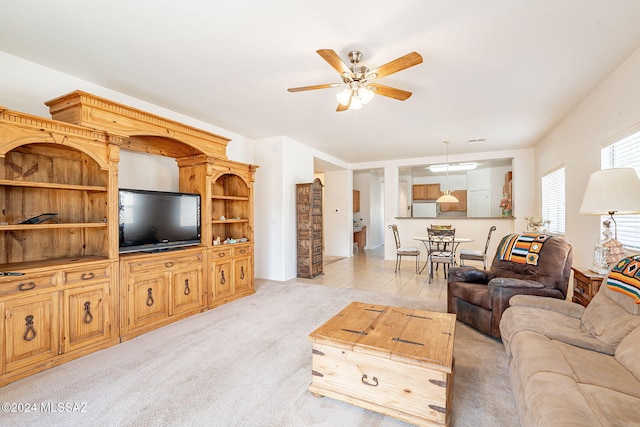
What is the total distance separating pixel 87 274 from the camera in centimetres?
255

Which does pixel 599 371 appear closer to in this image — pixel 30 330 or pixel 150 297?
pixel 150 297

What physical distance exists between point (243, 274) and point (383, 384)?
9.71 ft

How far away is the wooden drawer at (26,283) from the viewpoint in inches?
83.0

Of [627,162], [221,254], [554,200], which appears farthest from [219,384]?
[554,200]

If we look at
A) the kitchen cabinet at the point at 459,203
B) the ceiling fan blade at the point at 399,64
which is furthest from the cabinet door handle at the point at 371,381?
the kitchen cabinet at the point at 459,203

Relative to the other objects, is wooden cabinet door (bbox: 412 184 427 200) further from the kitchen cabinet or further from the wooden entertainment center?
the wooden entertainment center

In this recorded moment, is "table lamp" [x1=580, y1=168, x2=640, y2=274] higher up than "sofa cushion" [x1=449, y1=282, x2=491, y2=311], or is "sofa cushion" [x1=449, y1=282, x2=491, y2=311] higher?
"table lamp" [x1=580, y1=168, x2=640, y2=274]

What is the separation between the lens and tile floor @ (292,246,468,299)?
15.1 ft

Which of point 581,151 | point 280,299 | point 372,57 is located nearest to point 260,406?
point 280,299

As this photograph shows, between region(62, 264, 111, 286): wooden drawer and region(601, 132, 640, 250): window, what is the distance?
4765 mm

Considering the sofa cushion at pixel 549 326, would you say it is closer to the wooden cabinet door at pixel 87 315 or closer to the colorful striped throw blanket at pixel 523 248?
the colorful striped throw blanket at pixel 523 248

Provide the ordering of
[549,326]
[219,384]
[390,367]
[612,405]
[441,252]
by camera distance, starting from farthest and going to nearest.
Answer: [441,252], [219,384], [549,326], [390,367], [612,405]

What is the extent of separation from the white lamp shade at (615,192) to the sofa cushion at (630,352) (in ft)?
3.38

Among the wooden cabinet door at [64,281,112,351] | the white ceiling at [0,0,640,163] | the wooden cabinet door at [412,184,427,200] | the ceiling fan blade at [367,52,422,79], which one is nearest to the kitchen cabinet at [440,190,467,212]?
the wooden cabinet door at [412,184,427,200]
